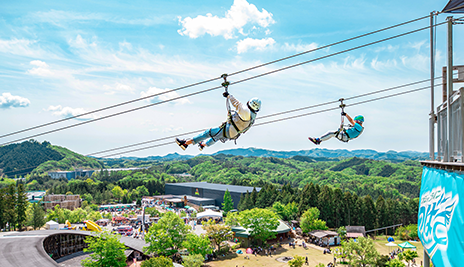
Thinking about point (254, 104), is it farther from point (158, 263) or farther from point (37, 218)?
point (37, 218)

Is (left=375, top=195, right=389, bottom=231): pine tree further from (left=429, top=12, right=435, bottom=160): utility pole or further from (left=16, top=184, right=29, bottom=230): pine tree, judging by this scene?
(left=16, top=184, right=29, bottom=230): pine tree

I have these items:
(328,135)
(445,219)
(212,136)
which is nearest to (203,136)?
(212,136)

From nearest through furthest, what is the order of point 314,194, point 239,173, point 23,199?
point 23,199
point 314,194
point 239,173

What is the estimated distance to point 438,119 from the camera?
36.1 feet

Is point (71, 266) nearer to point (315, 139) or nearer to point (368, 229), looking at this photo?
point (315, 139)

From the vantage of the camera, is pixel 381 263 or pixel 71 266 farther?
pixel 71 266

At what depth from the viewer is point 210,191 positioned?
245ft

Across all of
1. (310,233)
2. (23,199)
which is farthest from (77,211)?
(310,233)

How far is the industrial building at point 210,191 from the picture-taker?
65750 mm

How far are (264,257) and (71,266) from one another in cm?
1830

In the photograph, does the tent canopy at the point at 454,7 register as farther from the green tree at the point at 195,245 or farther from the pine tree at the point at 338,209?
the pine tree at the point at 338,209

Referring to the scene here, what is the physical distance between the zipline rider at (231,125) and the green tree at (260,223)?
2625 centimetres

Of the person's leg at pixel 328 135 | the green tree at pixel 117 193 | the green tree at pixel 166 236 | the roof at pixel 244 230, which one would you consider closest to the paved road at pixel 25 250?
the green tree at pixel 166 236

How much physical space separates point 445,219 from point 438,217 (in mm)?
786
